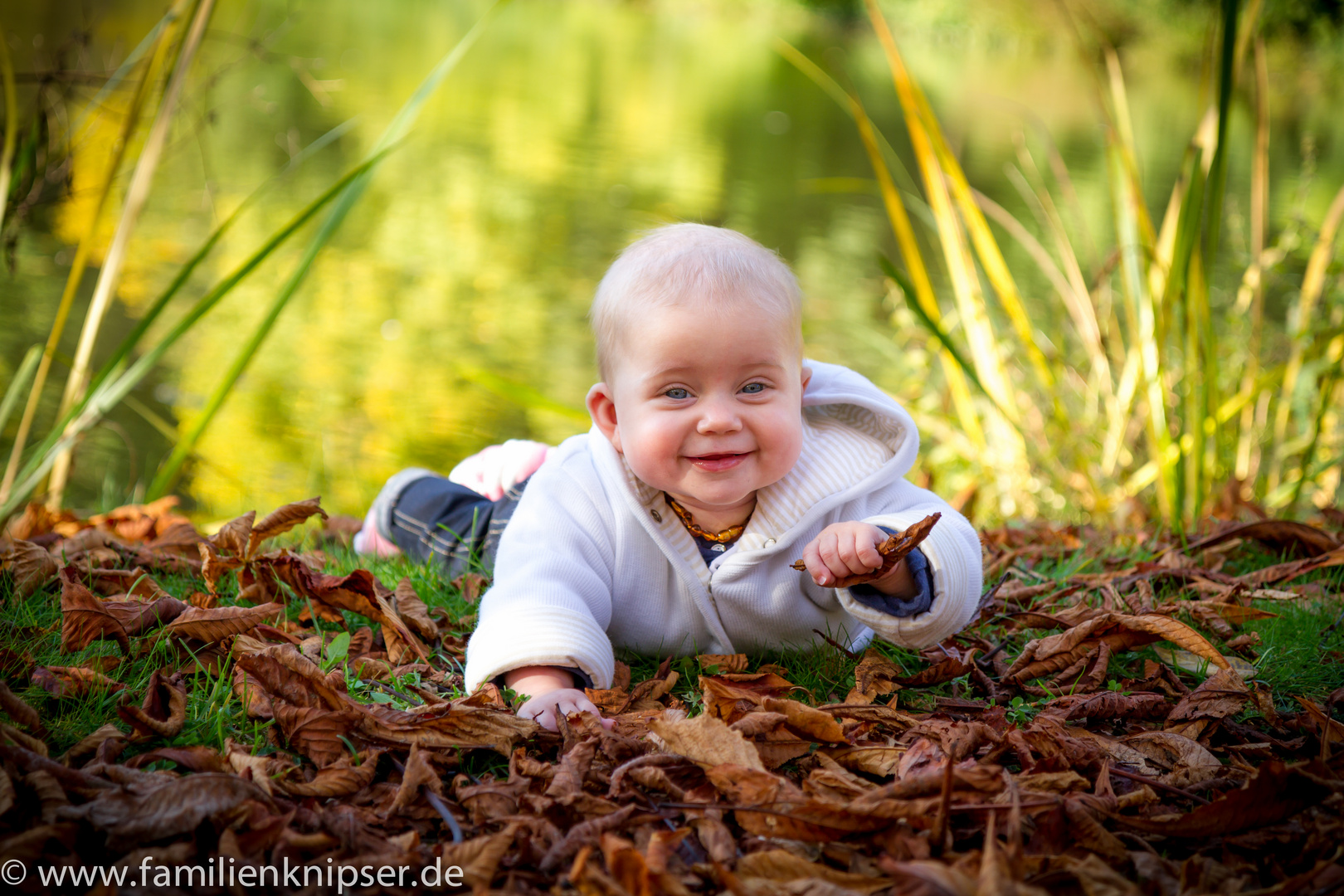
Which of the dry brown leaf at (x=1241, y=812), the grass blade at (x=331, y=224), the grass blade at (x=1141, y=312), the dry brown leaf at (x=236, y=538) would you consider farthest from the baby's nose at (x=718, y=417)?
the grass blade at (x=1141, y=312)

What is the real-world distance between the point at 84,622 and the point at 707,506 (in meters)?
1.09

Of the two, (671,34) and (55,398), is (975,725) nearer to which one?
(55,398)

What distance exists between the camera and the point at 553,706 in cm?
169

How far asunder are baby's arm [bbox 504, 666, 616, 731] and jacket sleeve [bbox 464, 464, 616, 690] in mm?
30

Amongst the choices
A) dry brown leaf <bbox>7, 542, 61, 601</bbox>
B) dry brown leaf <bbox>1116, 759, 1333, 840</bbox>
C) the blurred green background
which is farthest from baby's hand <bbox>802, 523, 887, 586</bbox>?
dry brown leaf <bbox>7, 542, 61, 601</bbox>

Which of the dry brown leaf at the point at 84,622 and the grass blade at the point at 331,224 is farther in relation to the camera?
the grass blade at the point at 331,224

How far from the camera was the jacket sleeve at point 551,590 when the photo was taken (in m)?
1.78

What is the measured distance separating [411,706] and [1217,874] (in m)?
1.16

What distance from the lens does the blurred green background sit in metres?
4.20

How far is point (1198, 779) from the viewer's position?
1542 millimetres

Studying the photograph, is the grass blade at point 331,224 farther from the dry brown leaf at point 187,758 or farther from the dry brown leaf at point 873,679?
the dry brown leaf at point 873,679

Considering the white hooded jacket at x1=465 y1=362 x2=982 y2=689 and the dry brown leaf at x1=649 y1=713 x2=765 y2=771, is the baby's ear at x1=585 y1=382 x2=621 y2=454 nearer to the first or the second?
the white hooded jacket at x1=465 y1=362 x2=982 y2=689

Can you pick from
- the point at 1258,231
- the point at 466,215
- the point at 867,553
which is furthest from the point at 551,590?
the point at 466,215

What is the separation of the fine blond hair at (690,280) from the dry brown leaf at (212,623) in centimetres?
76
